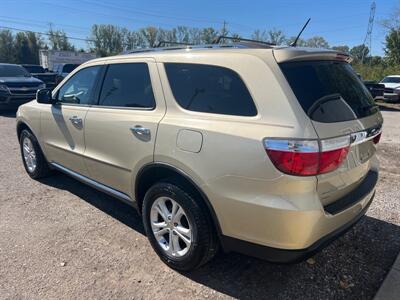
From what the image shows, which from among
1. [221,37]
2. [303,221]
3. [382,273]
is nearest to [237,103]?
[303,221]

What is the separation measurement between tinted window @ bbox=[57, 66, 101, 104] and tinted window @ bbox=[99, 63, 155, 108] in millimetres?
252

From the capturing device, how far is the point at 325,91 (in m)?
2.38

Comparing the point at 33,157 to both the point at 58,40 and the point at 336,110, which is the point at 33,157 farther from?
the point at 58,40

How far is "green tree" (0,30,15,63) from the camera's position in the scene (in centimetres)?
5900

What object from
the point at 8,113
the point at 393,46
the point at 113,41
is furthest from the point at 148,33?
the point at 8,113

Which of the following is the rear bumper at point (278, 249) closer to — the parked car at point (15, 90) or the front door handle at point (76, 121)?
the front door handle at point (76, 121)

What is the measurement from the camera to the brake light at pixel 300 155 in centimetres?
212

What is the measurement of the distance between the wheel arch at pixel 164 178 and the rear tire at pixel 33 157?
2.41 metres

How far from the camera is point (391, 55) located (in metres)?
34.6

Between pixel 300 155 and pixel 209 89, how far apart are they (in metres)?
0.89

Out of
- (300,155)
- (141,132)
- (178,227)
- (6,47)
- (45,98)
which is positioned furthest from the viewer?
(6,47)

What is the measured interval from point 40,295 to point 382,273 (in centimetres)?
282

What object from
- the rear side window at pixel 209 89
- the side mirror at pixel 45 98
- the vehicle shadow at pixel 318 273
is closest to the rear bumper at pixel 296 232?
the vehicle shadow at pixel 318 273

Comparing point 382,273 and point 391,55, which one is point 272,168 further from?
point 391,55
